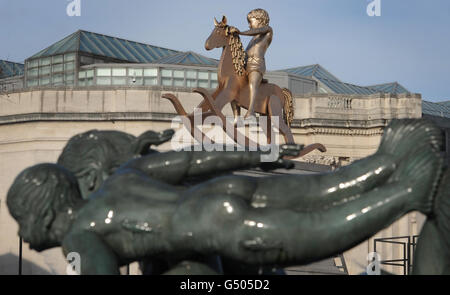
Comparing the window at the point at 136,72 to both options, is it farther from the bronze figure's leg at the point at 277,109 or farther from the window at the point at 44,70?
the bronze figure's leg at the point at 277,109

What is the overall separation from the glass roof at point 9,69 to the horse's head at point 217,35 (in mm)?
40060

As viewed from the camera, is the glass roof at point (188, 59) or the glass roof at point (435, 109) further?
the glass roof at point (435, 109)

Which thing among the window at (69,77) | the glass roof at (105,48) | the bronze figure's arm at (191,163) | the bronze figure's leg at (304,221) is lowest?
the bronze figure's leg at (304,221)

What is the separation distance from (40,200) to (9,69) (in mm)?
61409

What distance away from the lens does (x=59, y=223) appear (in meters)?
7.16

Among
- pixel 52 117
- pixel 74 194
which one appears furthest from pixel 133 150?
pixel 52 117

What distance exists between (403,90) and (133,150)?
60258 millimetres

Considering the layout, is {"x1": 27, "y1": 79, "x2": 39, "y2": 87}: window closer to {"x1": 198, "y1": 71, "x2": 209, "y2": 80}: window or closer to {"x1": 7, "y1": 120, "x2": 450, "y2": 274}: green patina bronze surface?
{"x1": 198, "y1": 71, "x2": 209, "y2": 80}: window

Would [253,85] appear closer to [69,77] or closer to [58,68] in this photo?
[69,77]

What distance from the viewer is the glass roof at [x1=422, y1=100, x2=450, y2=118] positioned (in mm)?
63469

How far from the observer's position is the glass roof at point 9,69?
217 feet

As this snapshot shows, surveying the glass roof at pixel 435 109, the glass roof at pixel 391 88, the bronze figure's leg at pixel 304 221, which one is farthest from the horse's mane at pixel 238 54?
the glass roof at pixel 391 88

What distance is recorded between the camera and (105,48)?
202 ft

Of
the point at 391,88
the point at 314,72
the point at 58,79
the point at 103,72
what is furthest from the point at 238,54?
the point at 391,88
